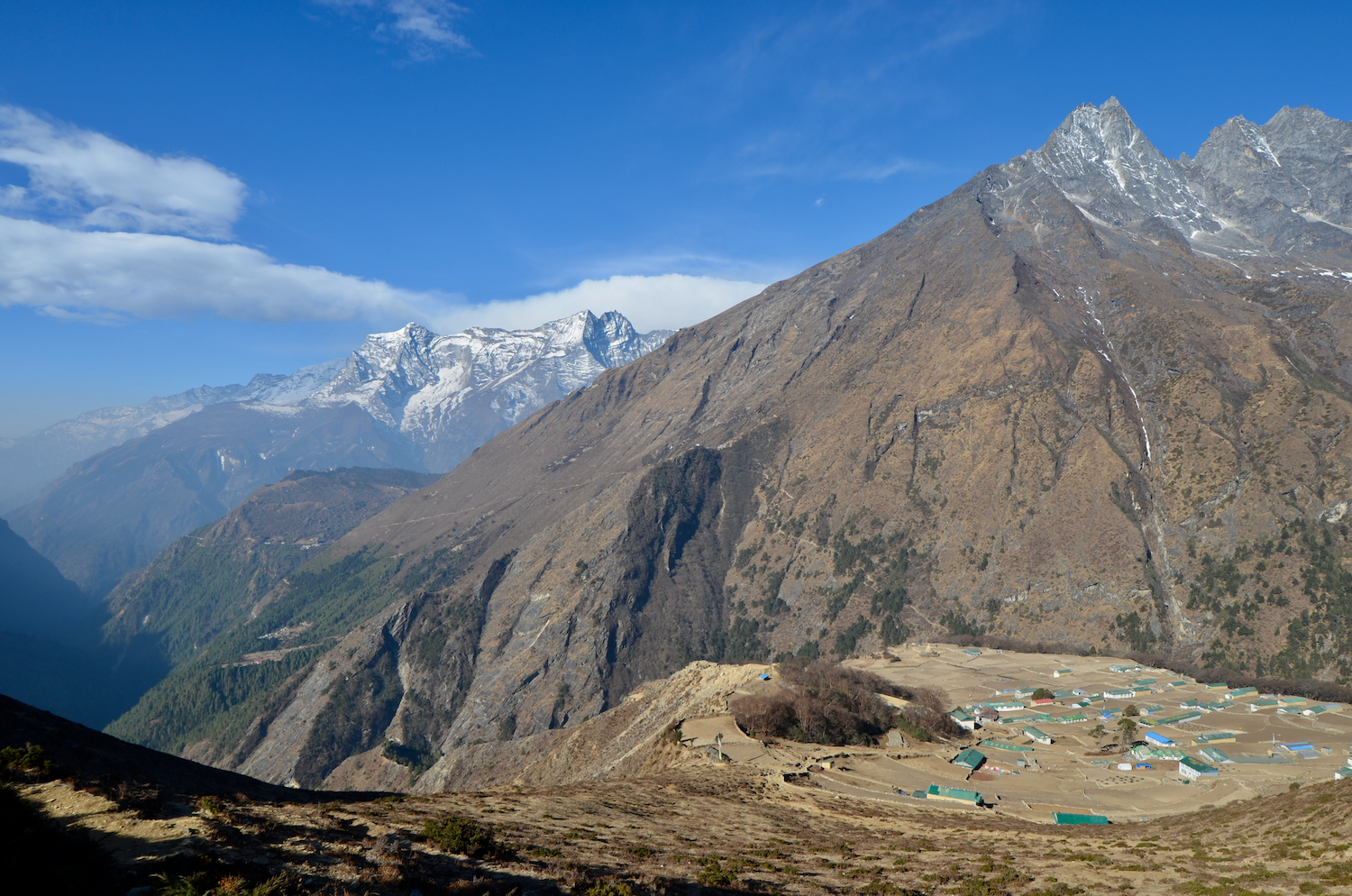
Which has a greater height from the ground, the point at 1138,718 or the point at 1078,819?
the point at 1078,819

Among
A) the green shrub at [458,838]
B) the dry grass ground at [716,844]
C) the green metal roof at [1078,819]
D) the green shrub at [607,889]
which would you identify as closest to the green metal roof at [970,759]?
the green metal roof at [1078,819]

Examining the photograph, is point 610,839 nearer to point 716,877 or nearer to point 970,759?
point 716,877

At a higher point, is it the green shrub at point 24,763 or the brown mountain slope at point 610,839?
the green shrub at point 24,763

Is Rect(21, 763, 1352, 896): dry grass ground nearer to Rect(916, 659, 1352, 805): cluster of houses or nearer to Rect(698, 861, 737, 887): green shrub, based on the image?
Rect(698, 861, 737, 887): green shrub

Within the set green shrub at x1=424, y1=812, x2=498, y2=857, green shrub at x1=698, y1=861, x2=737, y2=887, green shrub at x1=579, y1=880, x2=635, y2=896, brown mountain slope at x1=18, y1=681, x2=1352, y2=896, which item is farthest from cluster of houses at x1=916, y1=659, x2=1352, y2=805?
green shrub at x1=424, y1=812, x2=498, y2=857

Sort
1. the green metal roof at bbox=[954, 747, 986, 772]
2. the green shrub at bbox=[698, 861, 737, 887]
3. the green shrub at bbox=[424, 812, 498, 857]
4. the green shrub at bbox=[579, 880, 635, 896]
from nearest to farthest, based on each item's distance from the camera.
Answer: the green shrub at bbox=[579, 880, 635, 896]
the green shrub at bbox=[424, 812, 498, 857]
the green shrub at bbox=[698, 861, 737, 887]
the green metal roof at bbox=[954, 747, 986, 772]

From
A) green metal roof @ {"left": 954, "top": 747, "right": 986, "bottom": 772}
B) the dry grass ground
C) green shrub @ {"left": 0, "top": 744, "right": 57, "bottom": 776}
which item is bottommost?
green metal roof @ {"left": 954, "top": 747, "right": 986, "bottom": 772}

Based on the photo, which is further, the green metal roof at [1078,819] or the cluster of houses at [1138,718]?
the cluster of houses at [1138,718]

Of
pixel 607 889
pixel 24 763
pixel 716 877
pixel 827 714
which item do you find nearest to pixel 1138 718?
pixel 827 714

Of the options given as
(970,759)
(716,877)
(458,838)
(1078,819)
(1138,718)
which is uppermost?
(458,838)

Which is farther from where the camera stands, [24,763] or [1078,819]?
[1078,819]

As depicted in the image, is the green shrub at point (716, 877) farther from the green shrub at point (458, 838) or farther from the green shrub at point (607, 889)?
the green shrub at point (458, 838)

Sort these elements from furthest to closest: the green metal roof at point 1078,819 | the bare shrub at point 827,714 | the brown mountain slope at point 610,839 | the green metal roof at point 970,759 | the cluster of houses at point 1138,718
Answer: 1. the bare shrub at point 827,714
2. the cluster of houses at point 1138,718
3. the green metal roof at point 970,759
4. the green metal roof at point 1078,819
5. the brown mountain slope at point 610,839
